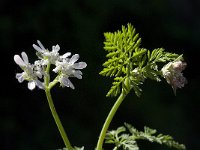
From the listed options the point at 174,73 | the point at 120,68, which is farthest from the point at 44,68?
the point at 174,73

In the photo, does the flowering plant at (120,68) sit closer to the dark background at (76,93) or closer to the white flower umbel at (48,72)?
the white flower umbel at (48,72)

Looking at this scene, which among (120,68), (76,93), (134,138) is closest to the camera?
(120,68)

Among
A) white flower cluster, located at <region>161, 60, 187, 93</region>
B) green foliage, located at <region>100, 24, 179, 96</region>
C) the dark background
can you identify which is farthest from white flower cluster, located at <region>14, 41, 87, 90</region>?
the dark background

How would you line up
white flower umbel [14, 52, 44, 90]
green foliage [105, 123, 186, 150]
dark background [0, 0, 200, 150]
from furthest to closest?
dark background [0, 0, 200, 150]
green foliage [105, 123, 186, 150]
white flower umbel [14, 52, 44, 90]

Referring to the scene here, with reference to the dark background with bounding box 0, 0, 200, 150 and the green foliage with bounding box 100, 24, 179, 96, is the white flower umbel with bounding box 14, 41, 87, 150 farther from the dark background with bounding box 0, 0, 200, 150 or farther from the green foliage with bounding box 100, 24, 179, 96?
the dark background with bounding box 0, 0, 200, 150

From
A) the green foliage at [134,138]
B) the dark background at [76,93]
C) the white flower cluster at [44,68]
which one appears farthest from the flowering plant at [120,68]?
the dark background at [76,93]

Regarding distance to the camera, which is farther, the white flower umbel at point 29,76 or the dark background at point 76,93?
the dark background at point 76,93

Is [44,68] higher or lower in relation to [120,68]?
higher

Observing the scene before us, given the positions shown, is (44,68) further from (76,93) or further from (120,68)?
(76,93)

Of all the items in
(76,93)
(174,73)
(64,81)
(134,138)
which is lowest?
(134,138)
